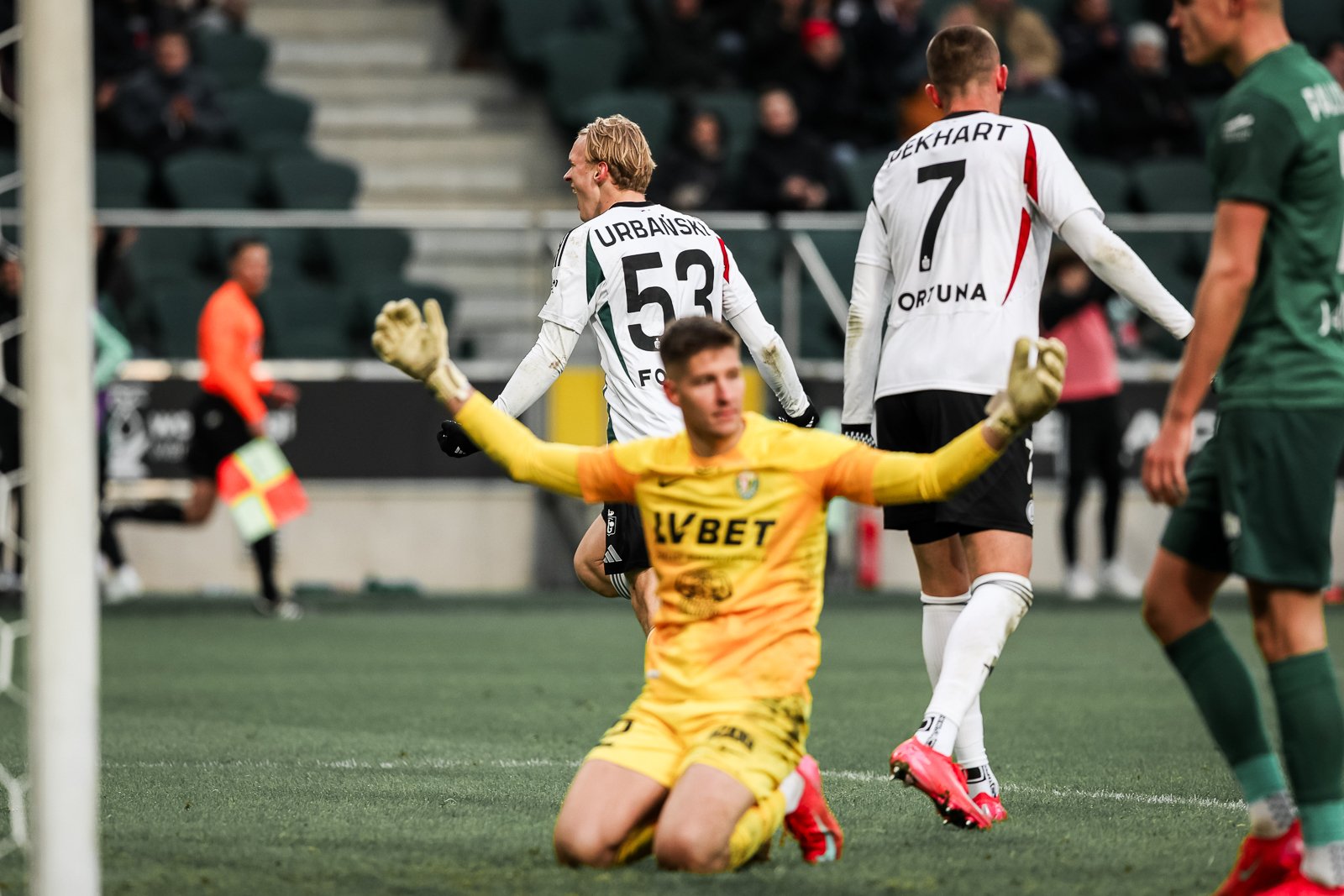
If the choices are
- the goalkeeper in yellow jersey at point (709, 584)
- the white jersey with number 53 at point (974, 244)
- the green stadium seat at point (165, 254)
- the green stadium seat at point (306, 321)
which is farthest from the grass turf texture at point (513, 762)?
the green stadium seat at point (165, 254)

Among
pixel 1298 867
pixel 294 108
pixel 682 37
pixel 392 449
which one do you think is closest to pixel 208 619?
pixel 392 449

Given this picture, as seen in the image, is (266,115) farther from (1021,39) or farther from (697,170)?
(1021,39)

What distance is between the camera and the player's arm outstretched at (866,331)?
5449 mm

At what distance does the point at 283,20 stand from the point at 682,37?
4141mm

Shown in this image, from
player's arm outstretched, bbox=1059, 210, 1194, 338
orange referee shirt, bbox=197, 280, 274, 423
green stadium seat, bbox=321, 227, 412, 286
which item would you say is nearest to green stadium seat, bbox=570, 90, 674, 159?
green stadium seat, bbox=321, 227, 412, 286

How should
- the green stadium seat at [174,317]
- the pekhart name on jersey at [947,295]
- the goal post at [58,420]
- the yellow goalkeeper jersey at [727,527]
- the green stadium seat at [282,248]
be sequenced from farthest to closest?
1. the green stadium seat at [282,248]
2. the green stadium seat at [174,317]
3. the pekhart name on jersey at [947,295]
4. the yellow goalkeeper jersey at [727,527]
5. the goal post at [58,420]

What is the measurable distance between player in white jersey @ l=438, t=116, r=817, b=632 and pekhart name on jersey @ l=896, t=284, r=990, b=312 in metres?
0.56

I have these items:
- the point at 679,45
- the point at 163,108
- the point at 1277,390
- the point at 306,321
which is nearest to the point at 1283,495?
the point at 1277,390

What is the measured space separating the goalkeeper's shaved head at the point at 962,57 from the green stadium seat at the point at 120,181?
35.6 feet

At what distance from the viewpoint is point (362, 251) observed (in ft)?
47.6

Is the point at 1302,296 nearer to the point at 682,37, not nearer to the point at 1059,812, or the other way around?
the point at 1059,812

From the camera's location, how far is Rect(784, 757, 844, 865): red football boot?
14.8 feet

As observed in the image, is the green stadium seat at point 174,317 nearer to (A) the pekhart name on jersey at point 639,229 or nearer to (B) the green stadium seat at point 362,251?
(B) the green stadium seat at point 362,251

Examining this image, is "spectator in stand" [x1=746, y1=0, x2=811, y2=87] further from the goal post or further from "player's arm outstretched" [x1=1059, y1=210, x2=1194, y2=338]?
the goal post
